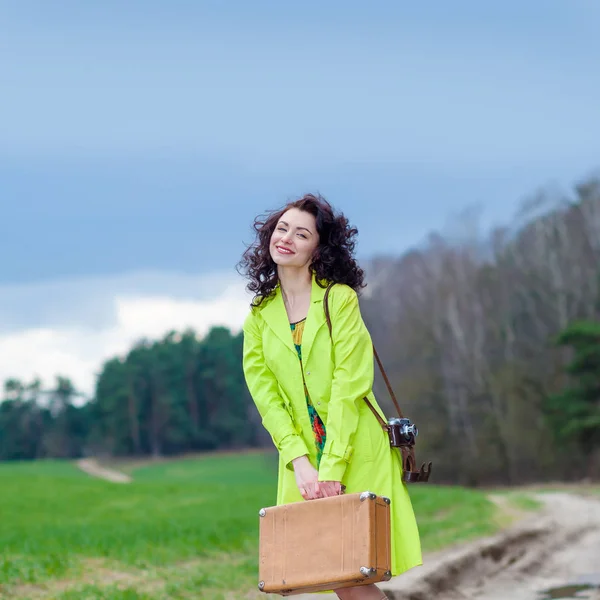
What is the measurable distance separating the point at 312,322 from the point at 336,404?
1.23ft

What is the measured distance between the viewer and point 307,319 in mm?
4059

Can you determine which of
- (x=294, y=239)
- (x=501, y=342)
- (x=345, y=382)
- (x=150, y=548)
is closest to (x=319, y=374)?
(x=345, y=382)

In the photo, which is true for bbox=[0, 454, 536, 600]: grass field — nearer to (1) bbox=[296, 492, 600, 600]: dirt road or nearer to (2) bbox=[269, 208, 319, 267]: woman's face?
(1) bbox=[296, 492, 600, 600]: dirt road

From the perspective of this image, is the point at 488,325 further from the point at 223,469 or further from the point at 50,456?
the point at 50,456

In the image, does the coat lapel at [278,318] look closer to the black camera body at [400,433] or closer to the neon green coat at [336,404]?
the neon green coat at [336,404]

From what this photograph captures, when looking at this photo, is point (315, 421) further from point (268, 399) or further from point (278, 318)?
point (278, 318)

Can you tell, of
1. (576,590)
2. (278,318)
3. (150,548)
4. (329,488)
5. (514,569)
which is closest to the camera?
(329,488)

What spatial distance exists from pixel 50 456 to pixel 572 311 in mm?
52169

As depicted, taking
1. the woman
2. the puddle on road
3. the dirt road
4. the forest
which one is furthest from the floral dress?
the forest

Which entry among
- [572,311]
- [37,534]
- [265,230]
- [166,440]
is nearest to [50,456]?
[166,440]

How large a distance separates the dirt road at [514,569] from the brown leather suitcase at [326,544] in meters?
2.69

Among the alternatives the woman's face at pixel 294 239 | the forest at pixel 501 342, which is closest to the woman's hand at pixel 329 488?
the woman's face at pixel 294 239

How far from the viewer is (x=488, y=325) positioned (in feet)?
132

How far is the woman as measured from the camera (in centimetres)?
391
